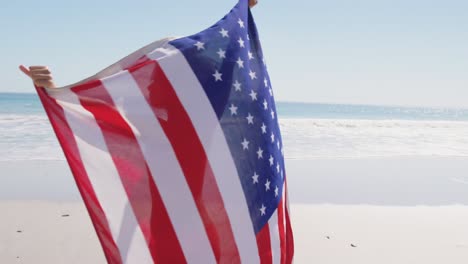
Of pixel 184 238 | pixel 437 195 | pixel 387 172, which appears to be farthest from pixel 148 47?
pixel 387 172

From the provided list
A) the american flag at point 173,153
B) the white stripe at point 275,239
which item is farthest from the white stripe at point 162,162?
the white stripe at point 275,239

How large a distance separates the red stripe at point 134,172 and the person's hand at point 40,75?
210mm

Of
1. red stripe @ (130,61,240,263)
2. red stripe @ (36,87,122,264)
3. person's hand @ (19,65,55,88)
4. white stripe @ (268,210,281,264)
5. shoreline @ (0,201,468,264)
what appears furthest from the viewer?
shoreline @ (0,201,468,264)

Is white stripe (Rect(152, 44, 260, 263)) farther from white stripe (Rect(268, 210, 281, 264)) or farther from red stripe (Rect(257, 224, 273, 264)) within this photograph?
white stripe (Rect(268, 210, 281, 264))

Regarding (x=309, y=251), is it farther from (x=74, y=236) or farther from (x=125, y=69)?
(x=125, y=69)

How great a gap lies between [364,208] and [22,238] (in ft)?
15.5

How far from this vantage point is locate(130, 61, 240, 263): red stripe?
95.1 inches

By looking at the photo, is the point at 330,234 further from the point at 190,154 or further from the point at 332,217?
the point at 190,154

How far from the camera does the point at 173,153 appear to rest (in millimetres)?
Result: 2420

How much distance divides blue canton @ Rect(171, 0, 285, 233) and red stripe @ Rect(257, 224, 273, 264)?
0.04 meters

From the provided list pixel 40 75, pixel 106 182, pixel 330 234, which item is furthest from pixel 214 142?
pixel 330 234

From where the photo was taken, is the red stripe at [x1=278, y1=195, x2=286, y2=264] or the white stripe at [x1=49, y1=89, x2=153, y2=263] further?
the red stripe at [x1=278, y1=195, x2=286, y2=264]

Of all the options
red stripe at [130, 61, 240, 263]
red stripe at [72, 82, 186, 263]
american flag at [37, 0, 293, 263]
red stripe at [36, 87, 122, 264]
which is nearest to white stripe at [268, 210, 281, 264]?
american flag at [37, 0, 293, 263]

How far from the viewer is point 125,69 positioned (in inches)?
95.7
